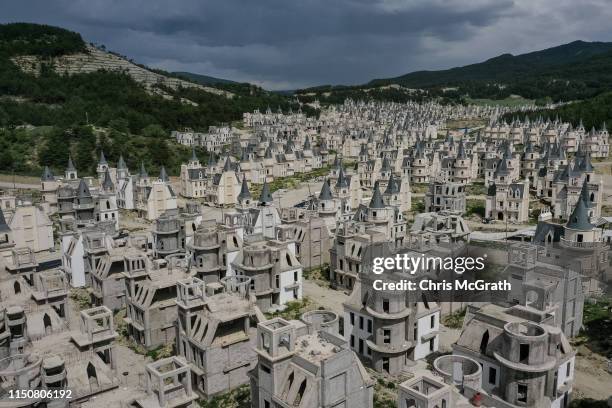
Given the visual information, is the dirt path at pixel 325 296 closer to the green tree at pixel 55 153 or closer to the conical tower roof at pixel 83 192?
the conical tower roof at pixel 83 192

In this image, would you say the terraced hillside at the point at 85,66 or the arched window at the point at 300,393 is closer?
the arched window at the point at 300,393

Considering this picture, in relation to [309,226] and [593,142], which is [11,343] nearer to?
[309,226]

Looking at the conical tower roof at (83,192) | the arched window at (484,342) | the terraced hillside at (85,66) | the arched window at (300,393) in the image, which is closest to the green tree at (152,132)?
the terraced hillside at (85,66)

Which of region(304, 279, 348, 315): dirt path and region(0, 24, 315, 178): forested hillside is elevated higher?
region(0, 24, 315, 178): forested hillside

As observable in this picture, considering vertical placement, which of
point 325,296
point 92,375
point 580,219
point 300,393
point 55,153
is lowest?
point 325,296

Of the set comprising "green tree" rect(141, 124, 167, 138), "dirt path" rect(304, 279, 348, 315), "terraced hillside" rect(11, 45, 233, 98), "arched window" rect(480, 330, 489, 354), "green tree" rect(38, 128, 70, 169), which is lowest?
"dirt path" rect(304, 279, 348, 315)

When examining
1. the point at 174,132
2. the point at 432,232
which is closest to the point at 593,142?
the point at 432,232

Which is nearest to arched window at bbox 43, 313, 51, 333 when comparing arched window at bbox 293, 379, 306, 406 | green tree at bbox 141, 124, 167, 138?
arched window at bbox 293, 379, 306, 406

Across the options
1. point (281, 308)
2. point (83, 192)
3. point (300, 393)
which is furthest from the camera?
point (83, 192)

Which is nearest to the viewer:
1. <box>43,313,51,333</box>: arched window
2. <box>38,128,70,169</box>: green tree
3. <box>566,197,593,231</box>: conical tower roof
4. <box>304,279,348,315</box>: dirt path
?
<box>43,313,51,333</box>: arched window

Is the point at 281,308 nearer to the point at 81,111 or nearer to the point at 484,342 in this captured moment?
the point at 484,342

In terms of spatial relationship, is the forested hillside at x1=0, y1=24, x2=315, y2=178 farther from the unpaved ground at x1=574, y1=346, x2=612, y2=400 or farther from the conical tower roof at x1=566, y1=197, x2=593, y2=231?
the unpaved ground at x1=574, y1=346, x2=612, y2=400

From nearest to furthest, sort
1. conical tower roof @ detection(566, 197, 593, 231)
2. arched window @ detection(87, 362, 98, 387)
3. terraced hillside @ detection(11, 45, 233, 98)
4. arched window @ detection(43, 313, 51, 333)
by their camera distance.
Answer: arched window @ detection(87, 362, 98, 387) → arched window @ detection(43, 313, 51, 333) → conical tower roof @ detection(566, 197, 593, 231) → terraced hillside @ detection(11, 45, 233, 98)

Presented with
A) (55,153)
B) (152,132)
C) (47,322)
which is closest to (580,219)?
(47,322)
